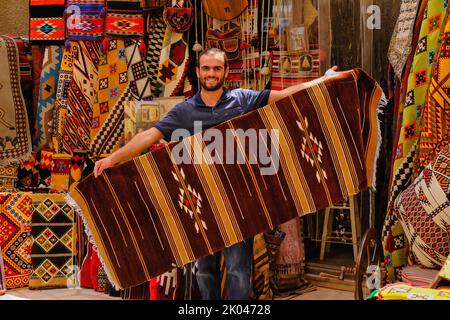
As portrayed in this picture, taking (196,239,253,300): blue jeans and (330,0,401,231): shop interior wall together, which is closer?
(196,239,253,300): blue jeans

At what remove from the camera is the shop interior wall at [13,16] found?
213 inches

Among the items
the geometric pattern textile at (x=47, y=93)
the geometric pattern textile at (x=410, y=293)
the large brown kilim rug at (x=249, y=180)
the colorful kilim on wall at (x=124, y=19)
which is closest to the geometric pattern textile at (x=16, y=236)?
the geometric pattern textile at (x=47, y=93)

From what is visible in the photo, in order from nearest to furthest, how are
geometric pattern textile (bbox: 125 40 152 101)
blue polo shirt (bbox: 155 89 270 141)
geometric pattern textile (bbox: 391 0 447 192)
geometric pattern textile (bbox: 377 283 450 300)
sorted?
geometric pattern textile (bbox: 377 283 450 300) < blue polo shirt (bbox: 155 89 270 141) < geometric pattern textile (bbox: 391 0 447 192) < geometric pattern textile (bbox: 125 40 152 101)

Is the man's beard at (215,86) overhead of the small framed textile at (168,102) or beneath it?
overhead

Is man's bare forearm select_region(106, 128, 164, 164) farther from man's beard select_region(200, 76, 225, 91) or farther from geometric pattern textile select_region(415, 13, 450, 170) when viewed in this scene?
geometric pattern textile select_region(415, 13, 450, 170)

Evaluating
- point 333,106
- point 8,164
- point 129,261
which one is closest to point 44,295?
point 8,164

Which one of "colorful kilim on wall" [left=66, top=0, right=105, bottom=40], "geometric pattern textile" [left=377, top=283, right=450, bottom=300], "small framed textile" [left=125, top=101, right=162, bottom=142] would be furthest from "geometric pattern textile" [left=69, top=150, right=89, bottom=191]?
"geometric pattern textile" [left=377, top=283, right=450, bottom=300]

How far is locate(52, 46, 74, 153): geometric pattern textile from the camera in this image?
15.8ft

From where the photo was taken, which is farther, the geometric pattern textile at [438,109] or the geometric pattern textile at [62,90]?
the geometric pattern textile at [62,90]

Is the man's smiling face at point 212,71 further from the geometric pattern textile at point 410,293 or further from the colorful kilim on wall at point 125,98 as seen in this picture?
the colorful kilim on wall at point 125,98

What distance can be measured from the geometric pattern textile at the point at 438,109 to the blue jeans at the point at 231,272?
1.00 m

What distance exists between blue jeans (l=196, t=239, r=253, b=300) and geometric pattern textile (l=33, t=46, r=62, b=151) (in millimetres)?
Answer: 2270

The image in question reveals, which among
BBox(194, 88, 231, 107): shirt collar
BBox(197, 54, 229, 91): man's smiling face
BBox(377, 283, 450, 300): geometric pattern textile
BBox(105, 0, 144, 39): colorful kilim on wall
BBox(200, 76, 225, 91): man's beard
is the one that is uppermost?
BBox(105, 0, 144, 39): colorful kilim on wall

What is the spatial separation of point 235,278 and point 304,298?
0.99 meters
